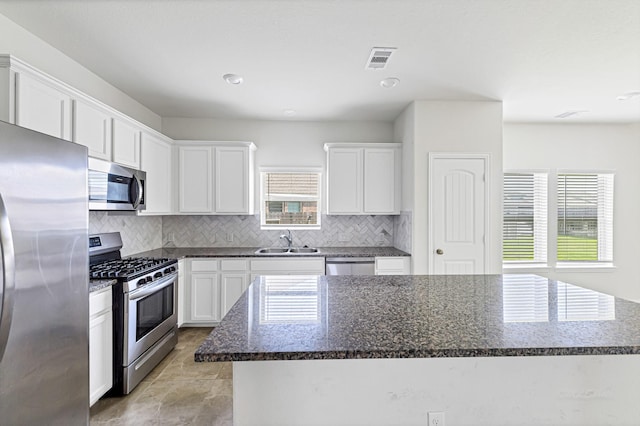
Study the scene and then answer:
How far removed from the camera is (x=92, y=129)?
2.51 m

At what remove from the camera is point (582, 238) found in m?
4.77

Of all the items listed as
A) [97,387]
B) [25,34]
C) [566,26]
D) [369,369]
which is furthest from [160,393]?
[566,26]

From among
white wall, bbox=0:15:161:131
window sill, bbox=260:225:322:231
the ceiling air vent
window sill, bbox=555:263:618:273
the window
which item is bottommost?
window sill, bbox=555:263:618:273

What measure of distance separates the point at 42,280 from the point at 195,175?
9.00 feet

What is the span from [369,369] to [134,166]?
2958 millimetres

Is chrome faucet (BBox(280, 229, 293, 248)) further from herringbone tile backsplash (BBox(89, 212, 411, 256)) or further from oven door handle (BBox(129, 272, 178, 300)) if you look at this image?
oven door handle (BBox(129, 272, 178, 300))

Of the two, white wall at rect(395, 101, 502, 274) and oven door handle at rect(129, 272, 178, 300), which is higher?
white wall at rect(395, 101, 502, 274)

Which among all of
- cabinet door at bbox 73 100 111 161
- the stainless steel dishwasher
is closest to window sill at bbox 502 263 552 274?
the stainless steel dishwasher

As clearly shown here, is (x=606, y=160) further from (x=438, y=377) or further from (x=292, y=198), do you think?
(x=438, y=377)

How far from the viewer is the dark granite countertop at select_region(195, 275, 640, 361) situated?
42.1 inches

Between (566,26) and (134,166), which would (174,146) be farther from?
(566,26)

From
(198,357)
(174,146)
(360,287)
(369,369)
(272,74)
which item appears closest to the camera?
(198,357)

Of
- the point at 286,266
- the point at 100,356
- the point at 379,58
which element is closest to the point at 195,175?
the point at 286,266

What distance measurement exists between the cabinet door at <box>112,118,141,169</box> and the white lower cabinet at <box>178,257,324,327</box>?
50.5 inches
